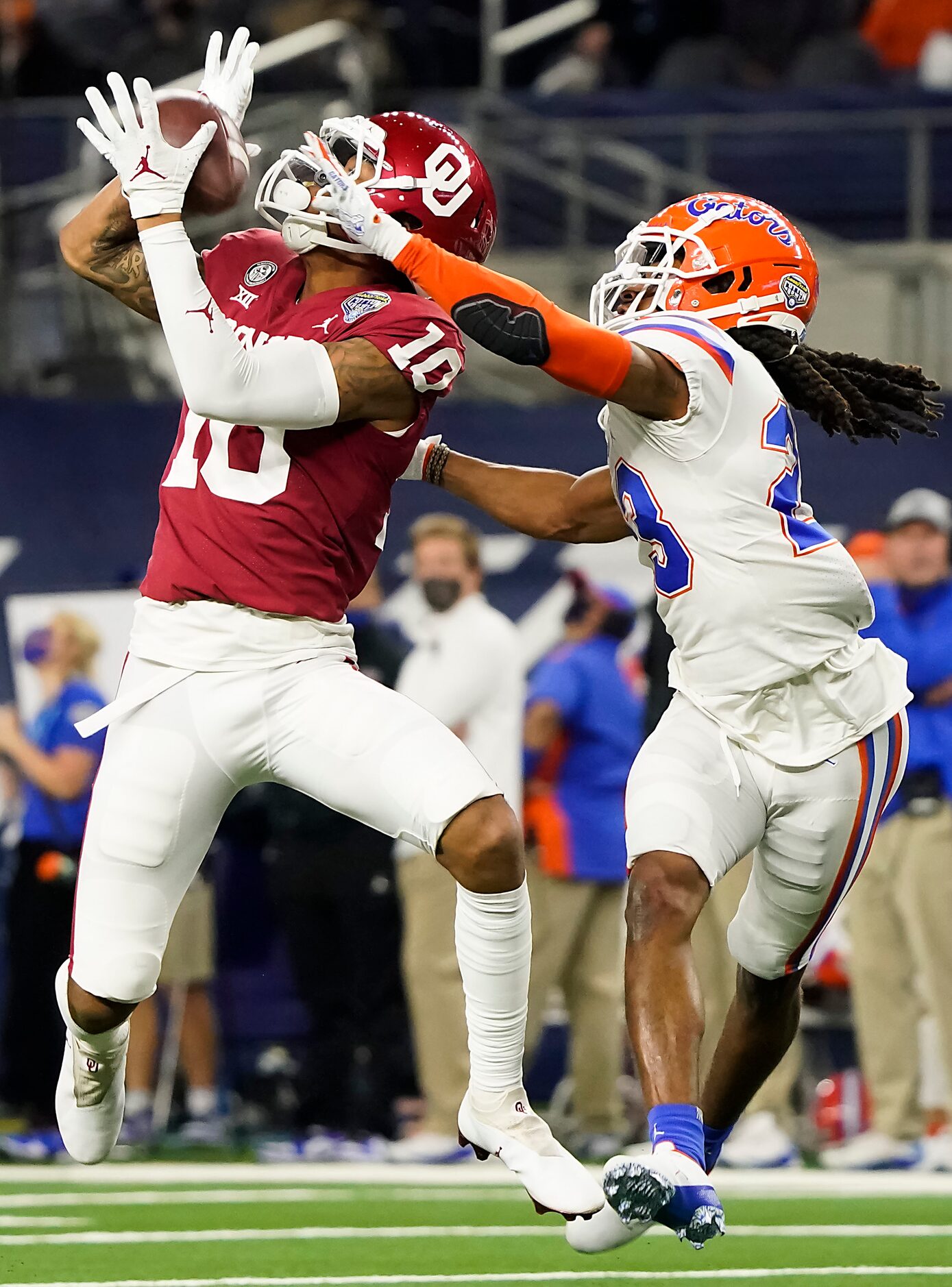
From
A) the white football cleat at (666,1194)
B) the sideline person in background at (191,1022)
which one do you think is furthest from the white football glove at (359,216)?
the sideline person in background at (191,1022)

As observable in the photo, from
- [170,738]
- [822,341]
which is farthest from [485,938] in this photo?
[822,341]

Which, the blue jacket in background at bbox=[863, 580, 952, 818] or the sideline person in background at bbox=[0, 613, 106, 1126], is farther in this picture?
the sideline person in background at bbox=[0, 613, 106, 1126]

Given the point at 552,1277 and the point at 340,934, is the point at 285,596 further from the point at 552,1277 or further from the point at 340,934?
the point at 340,934

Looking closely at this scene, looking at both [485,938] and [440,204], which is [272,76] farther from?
[485,938]

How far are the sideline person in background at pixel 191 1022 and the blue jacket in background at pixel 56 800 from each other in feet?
1.49

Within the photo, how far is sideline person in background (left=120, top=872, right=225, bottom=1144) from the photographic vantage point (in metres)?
7.32

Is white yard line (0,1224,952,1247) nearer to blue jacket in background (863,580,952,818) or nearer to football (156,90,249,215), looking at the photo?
blue jacket in background (863,580,952,818)

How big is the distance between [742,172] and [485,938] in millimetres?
5781

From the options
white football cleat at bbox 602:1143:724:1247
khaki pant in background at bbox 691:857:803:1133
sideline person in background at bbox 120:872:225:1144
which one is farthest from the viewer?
sideline person in background at bbox 120:872:225:1144

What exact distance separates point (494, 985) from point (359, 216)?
138cm

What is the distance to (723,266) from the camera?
414cm

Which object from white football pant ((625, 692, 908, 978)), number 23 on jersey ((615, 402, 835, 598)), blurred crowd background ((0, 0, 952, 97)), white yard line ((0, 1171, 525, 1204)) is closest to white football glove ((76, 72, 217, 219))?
number 23 on jersey ((615, 402, 835, 598))

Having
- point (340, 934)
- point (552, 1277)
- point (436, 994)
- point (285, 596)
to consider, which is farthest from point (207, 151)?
point (340, 934)

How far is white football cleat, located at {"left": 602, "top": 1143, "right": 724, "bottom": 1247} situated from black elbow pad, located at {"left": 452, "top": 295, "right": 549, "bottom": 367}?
1.33 metres
